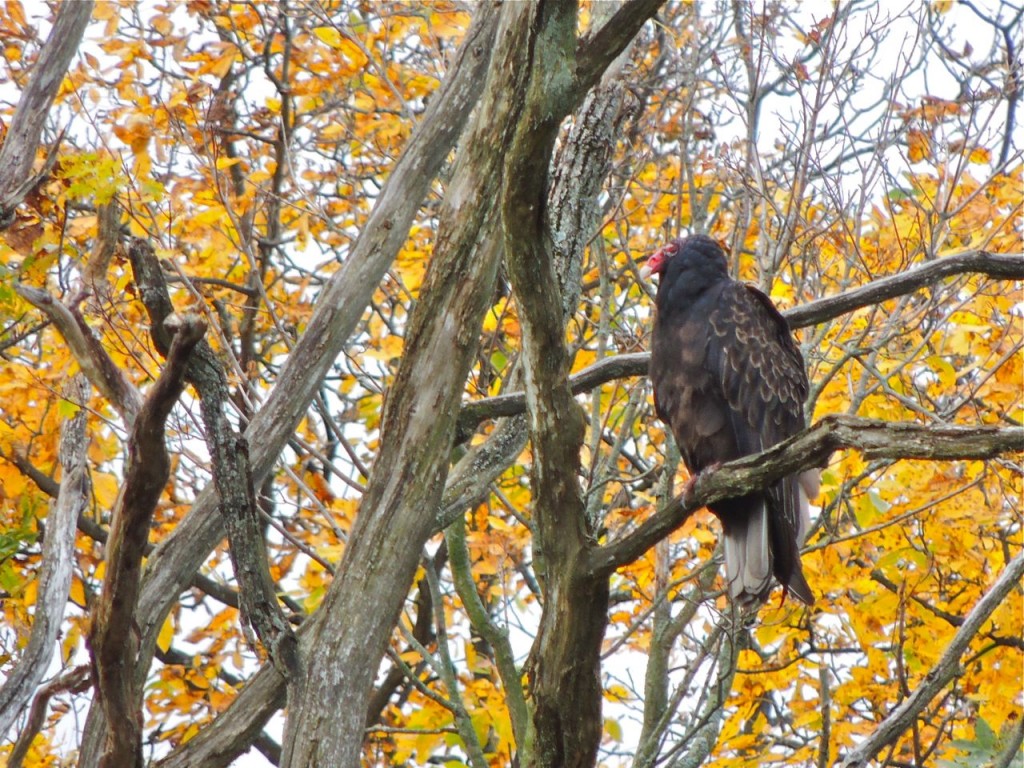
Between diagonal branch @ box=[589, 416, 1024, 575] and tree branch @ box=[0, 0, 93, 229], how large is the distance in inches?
74.1

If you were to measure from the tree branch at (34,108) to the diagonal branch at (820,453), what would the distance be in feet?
6.17

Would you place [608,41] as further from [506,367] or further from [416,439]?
[506,367]

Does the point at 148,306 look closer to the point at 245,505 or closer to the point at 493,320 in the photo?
the point at 245,505

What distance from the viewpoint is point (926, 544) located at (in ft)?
14.8

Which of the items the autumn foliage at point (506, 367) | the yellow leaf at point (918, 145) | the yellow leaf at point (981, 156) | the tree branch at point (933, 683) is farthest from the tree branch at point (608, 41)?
the yellow leaf at point (981, 156)

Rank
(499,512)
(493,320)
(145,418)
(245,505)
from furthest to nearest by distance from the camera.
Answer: (499,512), (493,320), (245,505), (145,418)

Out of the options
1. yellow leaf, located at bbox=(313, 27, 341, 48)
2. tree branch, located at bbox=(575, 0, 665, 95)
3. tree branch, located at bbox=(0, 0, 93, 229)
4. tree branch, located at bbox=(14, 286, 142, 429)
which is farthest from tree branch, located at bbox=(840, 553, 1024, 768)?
yellow leaf, located at bbox=(313, 27, 341, 48)

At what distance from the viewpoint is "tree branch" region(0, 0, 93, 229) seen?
3.10 meters


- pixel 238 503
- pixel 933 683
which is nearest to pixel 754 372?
pixel 933 683

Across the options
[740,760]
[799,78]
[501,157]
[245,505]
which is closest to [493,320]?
[799,78]

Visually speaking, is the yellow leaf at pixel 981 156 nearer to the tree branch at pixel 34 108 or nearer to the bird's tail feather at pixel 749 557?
the bird's tail feather at pixel 749 557

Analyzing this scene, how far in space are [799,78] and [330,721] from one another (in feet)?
9.48

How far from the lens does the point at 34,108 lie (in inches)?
124

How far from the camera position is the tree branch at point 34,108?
122 inches
